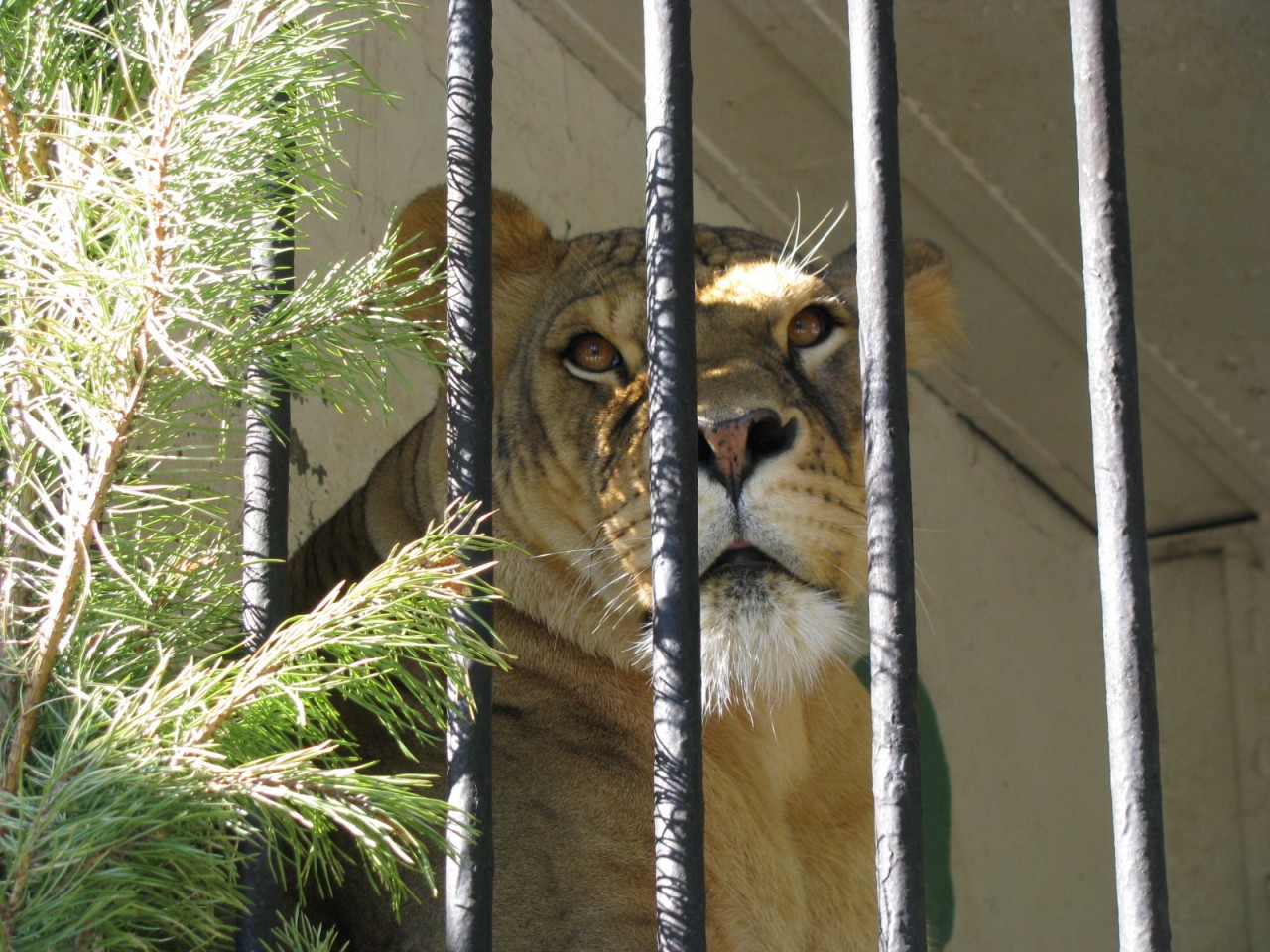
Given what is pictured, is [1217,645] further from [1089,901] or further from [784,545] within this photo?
[784,545]

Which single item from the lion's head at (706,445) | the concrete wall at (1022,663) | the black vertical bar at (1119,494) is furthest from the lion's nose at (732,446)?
the concrete wall at (1022,663)

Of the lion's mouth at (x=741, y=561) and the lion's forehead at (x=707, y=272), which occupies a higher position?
the lion's forehead at (x=707, y=272)

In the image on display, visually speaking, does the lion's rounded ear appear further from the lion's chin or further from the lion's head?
the lion's chin

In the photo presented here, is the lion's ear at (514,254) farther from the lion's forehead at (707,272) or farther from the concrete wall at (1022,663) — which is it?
the concrete wall at (1022,663)

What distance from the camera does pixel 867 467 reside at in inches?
66.9

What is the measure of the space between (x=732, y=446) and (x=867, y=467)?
0.66 metres

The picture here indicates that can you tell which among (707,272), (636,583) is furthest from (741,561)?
(707,272)

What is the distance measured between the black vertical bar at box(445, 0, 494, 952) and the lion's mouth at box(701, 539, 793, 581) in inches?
26.9

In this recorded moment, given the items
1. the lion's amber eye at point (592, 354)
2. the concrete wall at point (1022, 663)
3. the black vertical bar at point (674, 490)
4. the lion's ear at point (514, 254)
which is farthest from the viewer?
the concrete wall at point (1022, 663)

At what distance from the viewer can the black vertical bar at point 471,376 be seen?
64.6 inches

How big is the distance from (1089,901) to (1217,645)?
86 cm

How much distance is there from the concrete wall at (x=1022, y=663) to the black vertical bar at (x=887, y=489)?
8.48ft

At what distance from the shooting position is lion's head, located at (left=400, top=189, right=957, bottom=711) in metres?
2.40

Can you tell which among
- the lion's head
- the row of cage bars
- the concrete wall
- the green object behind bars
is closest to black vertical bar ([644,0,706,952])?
the row of cage bars
